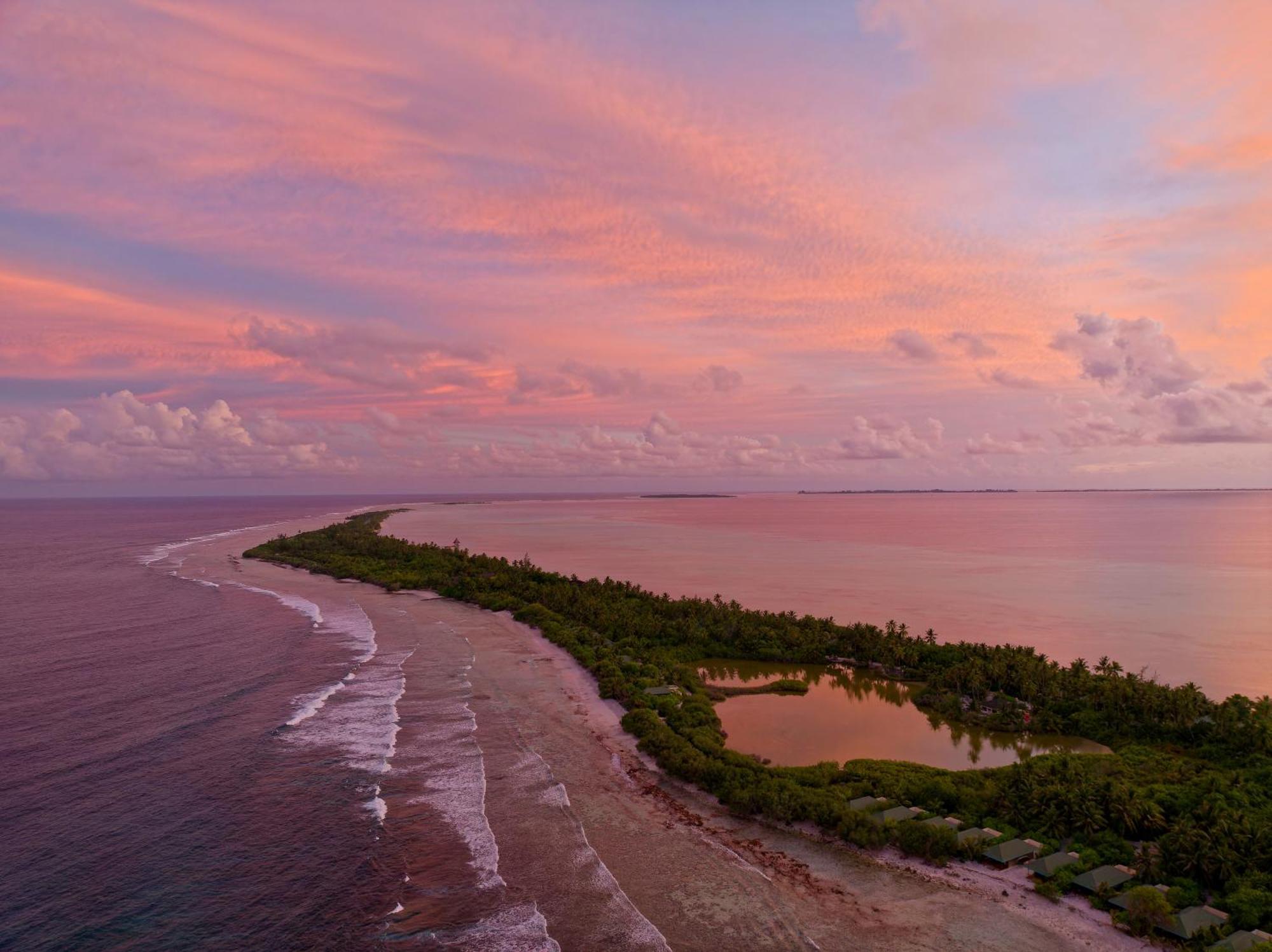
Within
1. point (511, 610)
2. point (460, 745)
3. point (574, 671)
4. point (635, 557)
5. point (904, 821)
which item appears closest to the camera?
point (904, 821)

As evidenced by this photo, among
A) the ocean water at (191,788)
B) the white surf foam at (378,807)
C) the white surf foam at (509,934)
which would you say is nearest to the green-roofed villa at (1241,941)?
the white surf foam at (509,934)

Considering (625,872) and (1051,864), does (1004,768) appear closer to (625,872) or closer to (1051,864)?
(1051,864)

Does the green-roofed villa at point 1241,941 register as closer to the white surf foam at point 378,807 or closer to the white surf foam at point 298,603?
the white surf foam at point 378,807

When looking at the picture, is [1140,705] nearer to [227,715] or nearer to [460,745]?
[460,745]

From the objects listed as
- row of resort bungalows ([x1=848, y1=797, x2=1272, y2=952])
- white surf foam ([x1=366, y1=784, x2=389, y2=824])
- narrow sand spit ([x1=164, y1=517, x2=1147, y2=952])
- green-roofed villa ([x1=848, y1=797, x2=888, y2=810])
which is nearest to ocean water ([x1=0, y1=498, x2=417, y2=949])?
white surf foam ([x1=366, y1=784, x2=389, y2=824])

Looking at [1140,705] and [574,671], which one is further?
[574,671]

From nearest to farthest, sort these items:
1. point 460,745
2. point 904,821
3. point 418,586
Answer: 1. point 904,821
2. point 460,745
3. point 418,586

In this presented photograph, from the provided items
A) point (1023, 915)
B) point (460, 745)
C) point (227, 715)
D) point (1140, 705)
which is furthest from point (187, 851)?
point (1140, 705)

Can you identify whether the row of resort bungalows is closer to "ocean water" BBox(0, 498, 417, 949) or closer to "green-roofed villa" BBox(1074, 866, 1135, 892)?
"green-roofed villa" BBox(1074, 866, 1135, 892)
